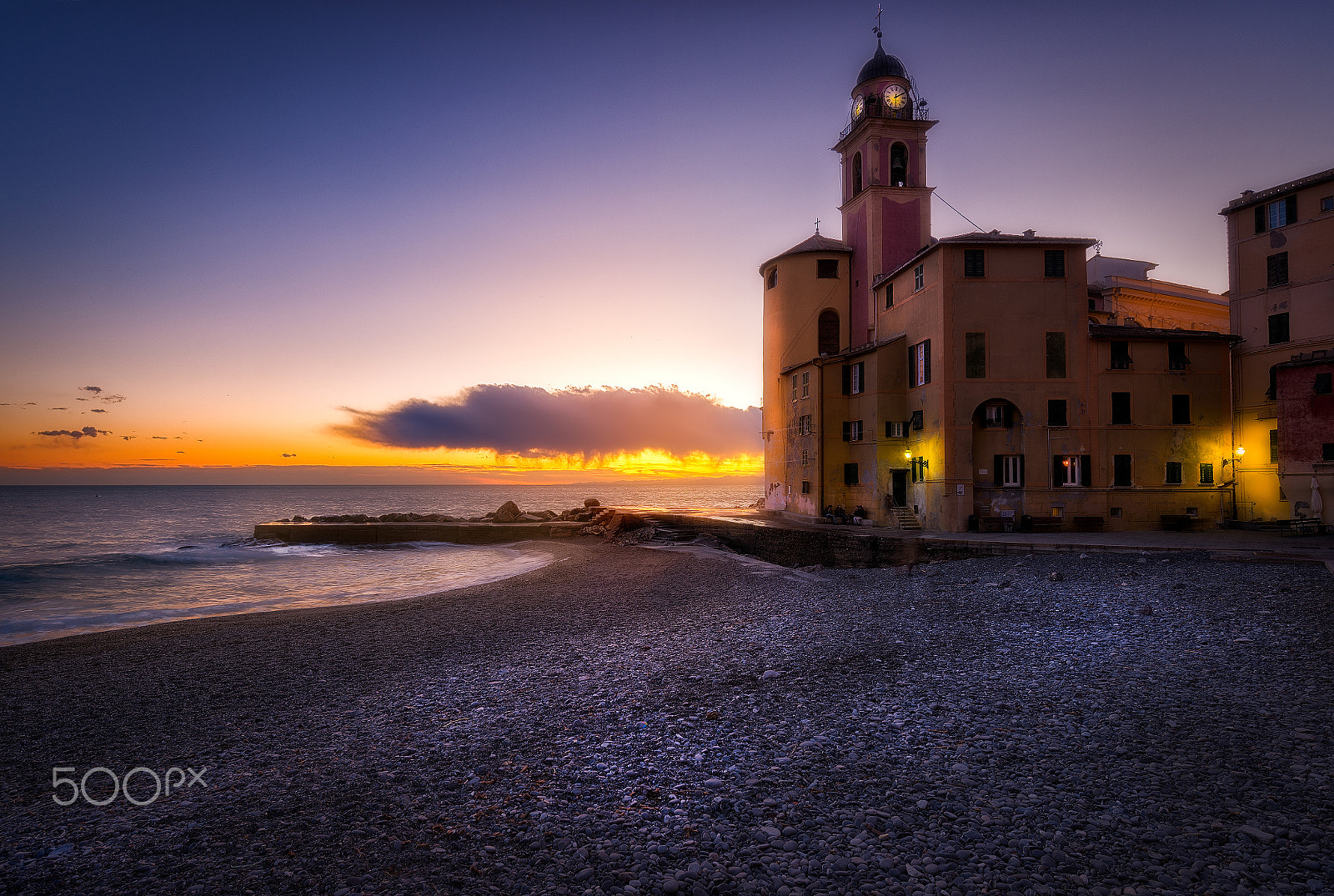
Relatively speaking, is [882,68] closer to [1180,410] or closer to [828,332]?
[828,332]

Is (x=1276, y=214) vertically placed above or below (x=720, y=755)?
above

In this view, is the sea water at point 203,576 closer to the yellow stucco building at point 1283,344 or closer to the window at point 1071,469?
the window at point 1071,469

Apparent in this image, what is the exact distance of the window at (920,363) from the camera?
86.3 feet

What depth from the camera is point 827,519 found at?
2938cm

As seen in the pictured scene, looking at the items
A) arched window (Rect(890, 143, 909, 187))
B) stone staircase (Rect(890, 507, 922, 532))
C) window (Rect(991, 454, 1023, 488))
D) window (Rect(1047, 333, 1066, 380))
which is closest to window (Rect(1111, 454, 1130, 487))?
window (Rect(991, 454, 1023, 488))

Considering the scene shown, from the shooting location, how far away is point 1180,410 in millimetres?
25250

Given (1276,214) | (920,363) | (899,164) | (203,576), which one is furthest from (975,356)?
(203,576)

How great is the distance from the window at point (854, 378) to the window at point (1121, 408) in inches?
370

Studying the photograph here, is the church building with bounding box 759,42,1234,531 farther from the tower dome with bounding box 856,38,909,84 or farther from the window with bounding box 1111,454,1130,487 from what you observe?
the tower dome with bounding box 856,38,909,84

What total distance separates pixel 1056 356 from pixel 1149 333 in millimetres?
3917

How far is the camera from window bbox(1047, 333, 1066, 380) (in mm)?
24984

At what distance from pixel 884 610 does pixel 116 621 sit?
19346mm

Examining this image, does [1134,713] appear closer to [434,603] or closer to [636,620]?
[636,620]

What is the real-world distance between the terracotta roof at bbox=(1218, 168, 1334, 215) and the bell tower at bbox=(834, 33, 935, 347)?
12238 mm
